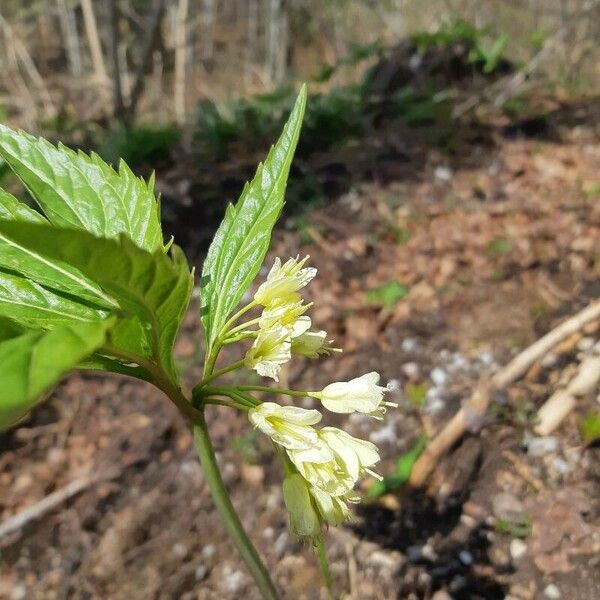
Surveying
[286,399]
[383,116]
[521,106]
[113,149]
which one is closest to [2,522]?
[286,399]

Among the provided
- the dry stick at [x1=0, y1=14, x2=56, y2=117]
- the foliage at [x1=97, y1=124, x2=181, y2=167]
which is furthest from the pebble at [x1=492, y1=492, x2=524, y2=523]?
the dry stick at [x1=0, y1=14, x2=56, y2=117]

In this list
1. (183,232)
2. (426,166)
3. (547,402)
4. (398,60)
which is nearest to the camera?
(547,402)

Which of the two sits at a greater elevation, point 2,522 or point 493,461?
point 493,461

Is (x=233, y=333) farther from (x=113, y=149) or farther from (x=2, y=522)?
(x=113, y=149)

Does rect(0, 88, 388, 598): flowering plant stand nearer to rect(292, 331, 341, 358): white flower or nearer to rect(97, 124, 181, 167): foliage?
rect(292, 331, 341, 358): white flower

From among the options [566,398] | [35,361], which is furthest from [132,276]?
[566,398]

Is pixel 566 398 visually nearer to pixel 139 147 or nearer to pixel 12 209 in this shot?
pixel 12 209

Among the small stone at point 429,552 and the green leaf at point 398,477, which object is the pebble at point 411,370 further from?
the small stone at point 429,552
